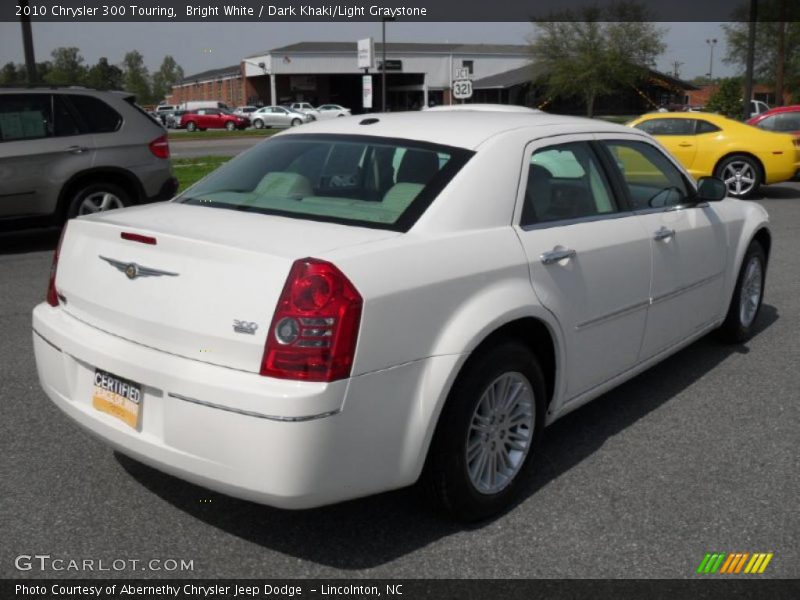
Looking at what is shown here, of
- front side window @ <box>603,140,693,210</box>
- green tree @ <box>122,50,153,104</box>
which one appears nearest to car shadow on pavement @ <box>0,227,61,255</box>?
front side window @ <box>603,140,693,210</box>

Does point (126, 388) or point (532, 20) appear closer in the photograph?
point (126, 388)

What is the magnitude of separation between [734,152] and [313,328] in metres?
13.9

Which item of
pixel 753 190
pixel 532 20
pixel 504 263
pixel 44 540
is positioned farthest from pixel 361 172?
pixel 532 20

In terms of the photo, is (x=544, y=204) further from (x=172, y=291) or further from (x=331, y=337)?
(x=172, y=291)

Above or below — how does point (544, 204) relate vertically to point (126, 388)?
above

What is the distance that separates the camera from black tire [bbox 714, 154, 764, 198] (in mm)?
14938

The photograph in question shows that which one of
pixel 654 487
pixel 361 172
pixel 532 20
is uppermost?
pixel 532 20

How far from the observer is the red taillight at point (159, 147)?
9.78 m

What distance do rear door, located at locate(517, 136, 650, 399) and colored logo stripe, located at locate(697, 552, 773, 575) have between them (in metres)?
0.96

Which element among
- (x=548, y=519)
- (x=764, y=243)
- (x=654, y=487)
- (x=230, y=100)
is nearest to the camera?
(x=548, y=519)

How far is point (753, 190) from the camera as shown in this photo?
15.1m

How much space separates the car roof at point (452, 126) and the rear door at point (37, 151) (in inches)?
219

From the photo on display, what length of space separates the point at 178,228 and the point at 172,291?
0.34 meters

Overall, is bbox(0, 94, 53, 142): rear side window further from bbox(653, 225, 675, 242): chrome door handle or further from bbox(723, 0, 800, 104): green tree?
bbox(723, 0, 800, 104): green tree
